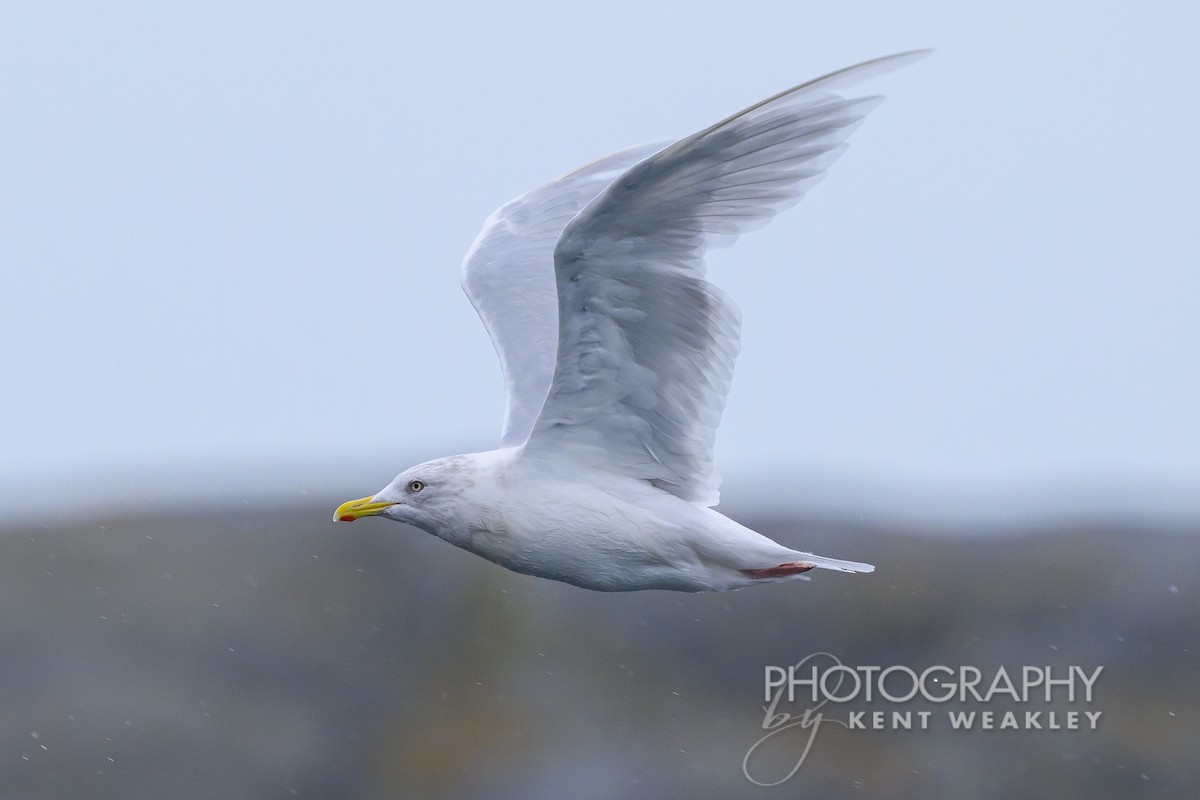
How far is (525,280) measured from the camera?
215 inches

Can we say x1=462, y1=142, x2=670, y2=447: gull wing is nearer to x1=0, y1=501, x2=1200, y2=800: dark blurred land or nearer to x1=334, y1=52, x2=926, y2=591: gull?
x1=334, y1=52, x2=926, y2=591: gull

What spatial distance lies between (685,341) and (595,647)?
635 centimetres

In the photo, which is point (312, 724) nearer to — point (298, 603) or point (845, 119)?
point (298, 603)

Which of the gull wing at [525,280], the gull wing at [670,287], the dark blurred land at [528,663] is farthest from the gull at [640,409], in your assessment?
the dark blurred land at [528,663]

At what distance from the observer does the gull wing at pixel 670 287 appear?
12.3 ft

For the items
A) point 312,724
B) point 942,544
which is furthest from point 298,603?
point 942,544

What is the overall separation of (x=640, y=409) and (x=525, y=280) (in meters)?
1.26

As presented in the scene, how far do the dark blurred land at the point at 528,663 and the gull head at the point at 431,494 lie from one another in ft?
19.5

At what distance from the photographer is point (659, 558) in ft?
14.2

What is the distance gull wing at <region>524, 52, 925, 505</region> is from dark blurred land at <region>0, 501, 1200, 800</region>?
19.1 ft

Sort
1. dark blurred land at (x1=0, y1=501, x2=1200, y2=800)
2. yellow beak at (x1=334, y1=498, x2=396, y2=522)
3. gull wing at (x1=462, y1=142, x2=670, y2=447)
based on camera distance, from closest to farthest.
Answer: yellow beak at (x1=334, y1=498, x2=396, y2=522) < gull wing at (x1=462, y1=142, x2=670, y2=447) < dark blurred land at (x1=0, y1=501, x2=1200, y2=800)

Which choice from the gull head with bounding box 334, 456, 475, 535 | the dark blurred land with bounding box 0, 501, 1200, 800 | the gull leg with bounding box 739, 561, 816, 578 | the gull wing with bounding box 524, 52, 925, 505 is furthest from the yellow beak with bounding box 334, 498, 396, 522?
the dark blurred land with bounding box 0, 501, 1200, 800

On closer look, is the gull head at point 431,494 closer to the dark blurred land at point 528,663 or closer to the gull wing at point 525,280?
the gull wing at point 525,280

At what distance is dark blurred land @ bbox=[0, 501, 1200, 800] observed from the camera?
1020 cm
